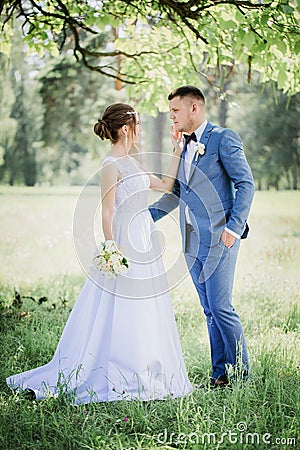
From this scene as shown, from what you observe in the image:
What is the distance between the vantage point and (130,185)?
3.83m

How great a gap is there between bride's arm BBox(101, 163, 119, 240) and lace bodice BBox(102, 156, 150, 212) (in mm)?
57

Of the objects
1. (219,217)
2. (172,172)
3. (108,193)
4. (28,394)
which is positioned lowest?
(28,394)

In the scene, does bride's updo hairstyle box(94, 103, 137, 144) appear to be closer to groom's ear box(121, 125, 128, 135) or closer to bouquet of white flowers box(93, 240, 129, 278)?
groom's ear box(121, 125, 128, 135)

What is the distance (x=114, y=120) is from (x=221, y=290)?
1234mm

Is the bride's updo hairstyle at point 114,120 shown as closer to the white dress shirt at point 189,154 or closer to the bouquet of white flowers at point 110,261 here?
the white dress shirt at point 189,154

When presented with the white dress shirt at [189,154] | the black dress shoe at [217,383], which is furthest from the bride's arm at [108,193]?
the black dress shoe at [217,383]

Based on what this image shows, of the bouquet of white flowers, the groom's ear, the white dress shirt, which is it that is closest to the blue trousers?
the white dress shirt

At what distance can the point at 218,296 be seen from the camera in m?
3.72

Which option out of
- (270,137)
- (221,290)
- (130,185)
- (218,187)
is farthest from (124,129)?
(270,137)

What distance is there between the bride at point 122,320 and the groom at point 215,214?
0.25m

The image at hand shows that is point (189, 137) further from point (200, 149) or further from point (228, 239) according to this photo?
point (228, 239)

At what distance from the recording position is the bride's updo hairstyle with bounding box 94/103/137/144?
381 cm

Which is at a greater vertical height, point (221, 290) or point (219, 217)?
point (219, 217)

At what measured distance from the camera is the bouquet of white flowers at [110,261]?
11.7 ft
